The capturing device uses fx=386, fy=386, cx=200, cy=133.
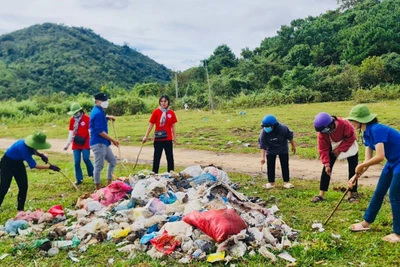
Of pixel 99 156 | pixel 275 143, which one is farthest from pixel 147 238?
pixel 275 143

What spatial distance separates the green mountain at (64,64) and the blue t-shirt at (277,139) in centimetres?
4459

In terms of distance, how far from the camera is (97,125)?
24.9 ft

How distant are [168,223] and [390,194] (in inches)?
115

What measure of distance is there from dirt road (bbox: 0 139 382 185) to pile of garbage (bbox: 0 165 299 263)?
8.48ft

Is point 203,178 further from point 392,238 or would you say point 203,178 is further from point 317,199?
point 392,238

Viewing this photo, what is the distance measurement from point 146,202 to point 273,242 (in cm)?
239

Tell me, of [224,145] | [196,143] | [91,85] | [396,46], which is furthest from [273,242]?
[91,85]

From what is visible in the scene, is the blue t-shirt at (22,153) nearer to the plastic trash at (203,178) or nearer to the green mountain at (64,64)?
the plastic trash at (203,178)

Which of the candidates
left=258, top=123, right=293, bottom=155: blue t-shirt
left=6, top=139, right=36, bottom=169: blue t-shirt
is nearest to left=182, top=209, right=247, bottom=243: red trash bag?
left=258, top=123, right=293, bottom=155: blue t-shirt

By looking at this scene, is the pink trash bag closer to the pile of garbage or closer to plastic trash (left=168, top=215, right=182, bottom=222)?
the pile of garbage

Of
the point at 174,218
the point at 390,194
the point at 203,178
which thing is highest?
the point at 390,194

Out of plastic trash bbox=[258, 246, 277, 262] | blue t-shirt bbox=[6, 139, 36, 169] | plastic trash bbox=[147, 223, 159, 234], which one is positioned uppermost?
blue t-shirt bbox=[6, 139, 36, 169]

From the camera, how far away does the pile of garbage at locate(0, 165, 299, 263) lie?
189 inches

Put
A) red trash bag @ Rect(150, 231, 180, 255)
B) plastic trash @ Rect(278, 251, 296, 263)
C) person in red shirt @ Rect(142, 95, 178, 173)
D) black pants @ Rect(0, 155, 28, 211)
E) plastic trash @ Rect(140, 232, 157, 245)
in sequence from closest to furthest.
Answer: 1. plastic trash @ Rect(278, 251, 296, 263)
2. red trash bag @ Rect(150, 231, 180, 255)
3. plastic trash @ Rect(140, 232, 157, 245)
4. black pants @ Rect(0, 155, 28, 211)
5. person in red shirt @ Rect(142, 95, 178, 173)
